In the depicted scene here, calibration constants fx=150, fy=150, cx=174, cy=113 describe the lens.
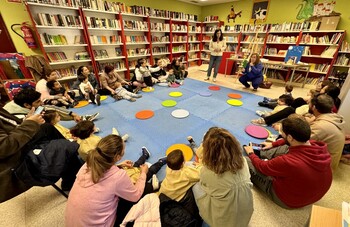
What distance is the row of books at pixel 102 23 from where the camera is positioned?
163 inches

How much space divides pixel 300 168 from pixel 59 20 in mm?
5296

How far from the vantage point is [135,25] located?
511cm

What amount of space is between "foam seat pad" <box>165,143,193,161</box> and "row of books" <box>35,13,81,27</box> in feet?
13.5

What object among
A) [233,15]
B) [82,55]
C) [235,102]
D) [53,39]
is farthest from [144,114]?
[233,15]

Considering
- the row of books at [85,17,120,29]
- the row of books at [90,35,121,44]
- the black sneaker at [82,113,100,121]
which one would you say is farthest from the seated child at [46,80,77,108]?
the row of books at [85,17,120,29]

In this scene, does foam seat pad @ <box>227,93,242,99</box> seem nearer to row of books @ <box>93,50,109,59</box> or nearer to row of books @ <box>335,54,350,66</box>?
row of books @ <box>335,54,350,66</box>

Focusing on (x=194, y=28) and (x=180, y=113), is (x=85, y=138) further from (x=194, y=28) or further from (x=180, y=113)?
(x=194, y=28)

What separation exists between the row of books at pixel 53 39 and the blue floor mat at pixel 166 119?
189cm

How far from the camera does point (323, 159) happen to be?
3.89ft

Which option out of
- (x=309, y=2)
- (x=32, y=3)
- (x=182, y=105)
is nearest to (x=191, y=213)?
(x=182, y=105)

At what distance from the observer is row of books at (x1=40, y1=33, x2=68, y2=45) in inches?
142

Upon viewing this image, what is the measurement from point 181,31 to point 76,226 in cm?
707

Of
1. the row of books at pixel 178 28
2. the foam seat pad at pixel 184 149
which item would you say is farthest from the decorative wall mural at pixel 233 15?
the foam seat pad at pixel 184 149

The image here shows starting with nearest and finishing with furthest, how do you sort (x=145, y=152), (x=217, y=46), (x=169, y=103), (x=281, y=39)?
1. (x=145, y=152)
2. (x=169, y=103)
3. (x=217, y=46)
4. (x=281, y=39)
